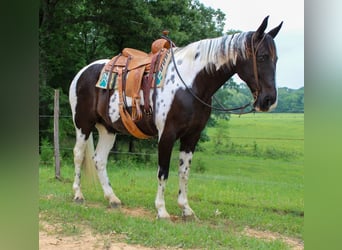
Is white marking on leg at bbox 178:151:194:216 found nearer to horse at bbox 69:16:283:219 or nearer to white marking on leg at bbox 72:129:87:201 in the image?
horse at bbox 69:16:283:219

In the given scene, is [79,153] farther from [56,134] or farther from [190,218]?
[190,218]

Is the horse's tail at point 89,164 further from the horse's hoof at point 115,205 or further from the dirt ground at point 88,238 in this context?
the dirt ground at point 88,238

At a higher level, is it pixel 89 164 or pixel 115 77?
pixel 115 77

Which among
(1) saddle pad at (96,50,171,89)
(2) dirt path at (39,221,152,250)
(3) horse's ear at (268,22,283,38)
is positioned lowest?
(2) dirt path at (39,221,152,250)

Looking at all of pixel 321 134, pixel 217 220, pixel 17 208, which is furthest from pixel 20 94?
pixel 217 220

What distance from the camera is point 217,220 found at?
196cm

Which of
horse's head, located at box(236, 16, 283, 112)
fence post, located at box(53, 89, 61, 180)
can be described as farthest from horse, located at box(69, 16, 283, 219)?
fence post, located at box(53, 89, 61, 180)

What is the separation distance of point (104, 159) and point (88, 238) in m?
0.47

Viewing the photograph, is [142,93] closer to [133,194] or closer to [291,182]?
[133,194]

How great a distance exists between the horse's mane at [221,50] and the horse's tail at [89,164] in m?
0.79

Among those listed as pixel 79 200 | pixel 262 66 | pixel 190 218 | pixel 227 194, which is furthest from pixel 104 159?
pixel 262 66

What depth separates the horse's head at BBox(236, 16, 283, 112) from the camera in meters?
1.80

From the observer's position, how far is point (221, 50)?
1.94m

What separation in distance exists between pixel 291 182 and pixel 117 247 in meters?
0.88
